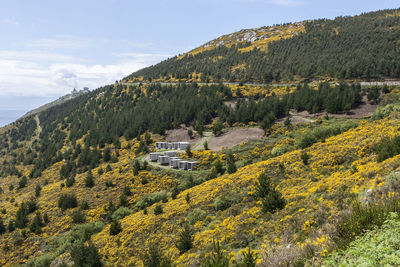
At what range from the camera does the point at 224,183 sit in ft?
75.5

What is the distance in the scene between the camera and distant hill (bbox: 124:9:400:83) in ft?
225

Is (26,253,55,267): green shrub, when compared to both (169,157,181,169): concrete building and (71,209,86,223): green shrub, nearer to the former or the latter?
(71,209,86,223): green shrub

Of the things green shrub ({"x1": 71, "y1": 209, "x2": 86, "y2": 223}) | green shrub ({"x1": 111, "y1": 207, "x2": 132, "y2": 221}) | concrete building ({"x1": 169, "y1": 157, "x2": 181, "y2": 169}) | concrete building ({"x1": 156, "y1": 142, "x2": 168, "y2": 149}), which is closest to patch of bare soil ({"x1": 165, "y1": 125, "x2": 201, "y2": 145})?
concrete building ({"x1": 156, "y1": 142, "x2": 168, "y2": 149})

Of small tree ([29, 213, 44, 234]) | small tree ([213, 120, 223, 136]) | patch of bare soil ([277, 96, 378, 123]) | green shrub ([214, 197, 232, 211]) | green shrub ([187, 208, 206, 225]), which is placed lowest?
small tree ([29, 213, 44, 234])

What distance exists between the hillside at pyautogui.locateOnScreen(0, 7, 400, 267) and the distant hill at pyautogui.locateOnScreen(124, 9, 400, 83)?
148 cm

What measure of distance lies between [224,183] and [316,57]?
81.0 m

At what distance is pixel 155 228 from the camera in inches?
785

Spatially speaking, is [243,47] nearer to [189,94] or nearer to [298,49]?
[298,49]

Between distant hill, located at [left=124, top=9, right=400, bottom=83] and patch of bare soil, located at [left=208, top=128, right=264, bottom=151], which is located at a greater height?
distant hill, located at [left=124, top=9, right=400, bottom=83]

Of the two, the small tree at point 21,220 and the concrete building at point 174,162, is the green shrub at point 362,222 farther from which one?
the small tree at point 21,220

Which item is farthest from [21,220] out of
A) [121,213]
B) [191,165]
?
[191,165]

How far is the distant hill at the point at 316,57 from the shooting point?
68625 mm

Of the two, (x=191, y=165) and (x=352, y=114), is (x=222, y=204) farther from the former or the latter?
(x=352, y=114)

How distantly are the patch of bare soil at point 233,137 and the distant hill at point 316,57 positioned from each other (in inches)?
1591
